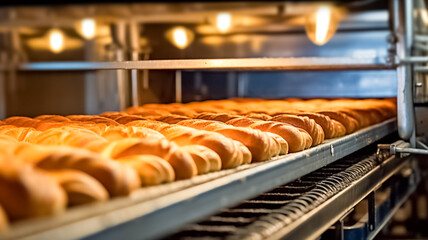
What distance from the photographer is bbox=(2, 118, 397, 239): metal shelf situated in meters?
1.05

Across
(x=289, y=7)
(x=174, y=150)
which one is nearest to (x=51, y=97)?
(x=289, y=7)

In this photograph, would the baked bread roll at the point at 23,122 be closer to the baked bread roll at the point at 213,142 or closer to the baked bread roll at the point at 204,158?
the baked bread roll at the point at 213,142

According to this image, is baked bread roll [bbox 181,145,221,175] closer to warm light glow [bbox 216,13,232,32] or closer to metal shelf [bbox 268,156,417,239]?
metal shelf [bbox 268,156,417,239]

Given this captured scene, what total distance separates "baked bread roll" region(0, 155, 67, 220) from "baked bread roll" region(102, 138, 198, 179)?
441mm

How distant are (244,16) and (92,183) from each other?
16.6ft

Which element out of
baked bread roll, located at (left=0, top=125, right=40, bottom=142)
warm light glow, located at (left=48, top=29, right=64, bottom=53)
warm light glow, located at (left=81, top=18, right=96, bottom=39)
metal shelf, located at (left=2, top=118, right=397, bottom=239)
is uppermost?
warm light glow, located at (left=81, top=18, right=96, bottom=39)

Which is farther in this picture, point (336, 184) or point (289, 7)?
point (289, 7)

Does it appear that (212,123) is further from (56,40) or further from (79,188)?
(56,40)

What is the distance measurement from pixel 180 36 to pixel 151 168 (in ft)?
15.6

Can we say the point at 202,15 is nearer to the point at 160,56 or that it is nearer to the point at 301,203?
the point at 160,56

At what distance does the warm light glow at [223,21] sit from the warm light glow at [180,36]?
0.28 m

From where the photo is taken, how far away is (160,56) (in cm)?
310

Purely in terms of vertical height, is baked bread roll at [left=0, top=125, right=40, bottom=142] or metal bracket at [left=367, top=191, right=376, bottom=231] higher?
baked bread roll at [left=0, top=125, right=40, bottom=142]

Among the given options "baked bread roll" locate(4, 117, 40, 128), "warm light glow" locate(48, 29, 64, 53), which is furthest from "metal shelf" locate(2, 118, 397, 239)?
"warm light glow" locate(48, 29, 64, 53)
